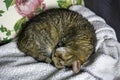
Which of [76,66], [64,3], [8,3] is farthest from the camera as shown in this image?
[64,3]

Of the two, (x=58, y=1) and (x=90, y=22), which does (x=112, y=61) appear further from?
(x=58, y=1)

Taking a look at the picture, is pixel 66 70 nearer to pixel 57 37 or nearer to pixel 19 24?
pixel 57 37

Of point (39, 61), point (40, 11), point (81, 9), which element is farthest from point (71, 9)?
point (39, 61)

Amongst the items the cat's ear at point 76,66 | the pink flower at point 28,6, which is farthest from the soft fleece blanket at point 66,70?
the pink flower at point 28,6

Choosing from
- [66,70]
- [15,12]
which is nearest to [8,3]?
[15,12]

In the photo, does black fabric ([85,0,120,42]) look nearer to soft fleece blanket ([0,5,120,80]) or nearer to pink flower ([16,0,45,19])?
soft fleece blanket ([0,5,120,80])

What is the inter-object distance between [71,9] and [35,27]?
27 centimetres

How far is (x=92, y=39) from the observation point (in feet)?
4.32

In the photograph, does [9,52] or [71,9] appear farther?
[71,9]

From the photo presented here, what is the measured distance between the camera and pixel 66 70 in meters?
1.22

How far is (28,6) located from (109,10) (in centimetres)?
41

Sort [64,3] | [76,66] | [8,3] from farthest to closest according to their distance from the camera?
[64,3]
[8,3]
[76,66]

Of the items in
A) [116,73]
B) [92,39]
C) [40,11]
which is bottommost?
[116,73]

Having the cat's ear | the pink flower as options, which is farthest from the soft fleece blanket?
the pink flower
